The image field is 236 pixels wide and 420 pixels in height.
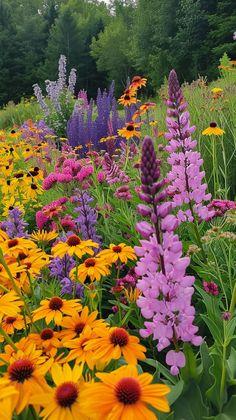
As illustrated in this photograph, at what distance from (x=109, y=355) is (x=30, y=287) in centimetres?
67

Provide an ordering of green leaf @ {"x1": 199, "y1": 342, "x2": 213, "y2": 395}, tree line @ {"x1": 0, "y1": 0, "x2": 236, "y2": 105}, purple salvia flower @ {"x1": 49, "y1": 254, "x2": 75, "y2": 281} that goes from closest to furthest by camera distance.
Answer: green leaf @ {"x1": 199, "y1": 342, "x2": 213, "y2": 395} → purple salvia flower @ {"x1": 49, "y1": 254, "x2": 75, "y2": 281} → tree line @ {"x1": 0, "y1": 0, "x2": 236, "y2": 105}

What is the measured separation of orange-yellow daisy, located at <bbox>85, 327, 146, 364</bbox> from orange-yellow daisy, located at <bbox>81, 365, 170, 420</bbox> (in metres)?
0.18

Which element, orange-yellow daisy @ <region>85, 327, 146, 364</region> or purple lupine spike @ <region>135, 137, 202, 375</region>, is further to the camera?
orange-yellow daisy @ <region>85, 327, 146, 364</region>

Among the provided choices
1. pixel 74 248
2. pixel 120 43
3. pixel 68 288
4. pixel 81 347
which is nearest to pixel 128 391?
pixel 81 347

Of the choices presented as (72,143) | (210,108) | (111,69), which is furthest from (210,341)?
(111,69)

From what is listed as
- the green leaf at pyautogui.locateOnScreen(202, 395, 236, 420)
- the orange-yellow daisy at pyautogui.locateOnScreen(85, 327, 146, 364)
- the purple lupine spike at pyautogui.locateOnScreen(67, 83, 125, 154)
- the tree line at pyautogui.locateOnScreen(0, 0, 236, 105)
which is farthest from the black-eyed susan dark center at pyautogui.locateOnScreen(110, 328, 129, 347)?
the tree line at pyautogui.locateOnScreen(0, 0, 236, 105)

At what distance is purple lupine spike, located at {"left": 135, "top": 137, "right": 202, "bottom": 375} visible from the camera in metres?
0.94

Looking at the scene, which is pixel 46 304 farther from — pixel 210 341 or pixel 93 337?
pixel 210 341

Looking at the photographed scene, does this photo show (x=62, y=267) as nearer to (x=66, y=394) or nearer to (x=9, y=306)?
(x=9, y=306)

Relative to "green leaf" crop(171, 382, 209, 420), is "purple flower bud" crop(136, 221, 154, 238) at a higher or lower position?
higher

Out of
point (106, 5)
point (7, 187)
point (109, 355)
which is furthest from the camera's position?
point (106, 5)

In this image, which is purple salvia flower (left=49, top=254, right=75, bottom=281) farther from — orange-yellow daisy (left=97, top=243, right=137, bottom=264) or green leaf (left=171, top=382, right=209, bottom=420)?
green leaf (left=171, top=382, right=209, bottom=420)

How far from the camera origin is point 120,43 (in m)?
37.2

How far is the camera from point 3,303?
1319 millimetres
